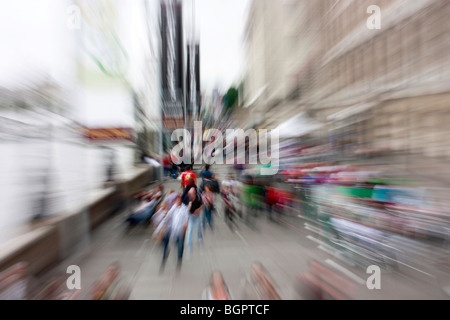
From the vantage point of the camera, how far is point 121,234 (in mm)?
5488

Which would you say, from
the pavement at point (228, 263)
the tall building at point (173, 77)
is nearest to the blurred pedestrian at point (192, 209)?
the pavement at point (228, 263)

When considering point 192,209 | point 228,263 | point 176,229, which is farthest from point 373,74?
point 176,229

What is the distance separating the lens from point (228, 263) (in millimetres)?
4074

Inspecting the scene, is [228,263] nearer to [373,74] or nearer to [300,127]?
[300,127]

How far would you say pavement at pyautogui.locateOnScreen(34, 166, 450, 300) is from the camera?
3.08m

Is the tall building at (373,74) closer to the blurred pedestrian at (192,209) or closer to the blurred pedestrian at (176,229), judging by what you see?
the blurred pedestrian at (192,209)

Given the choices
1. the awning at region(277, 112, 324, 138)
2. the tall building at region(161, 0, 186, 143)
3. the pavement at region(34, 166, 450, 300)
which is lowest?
the pavement at region(34, 166, 450, 300)

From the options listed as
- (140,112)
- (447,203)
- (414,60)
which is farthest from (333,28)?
(447,203)

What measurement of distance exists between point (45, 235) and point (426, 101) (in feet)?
29.9

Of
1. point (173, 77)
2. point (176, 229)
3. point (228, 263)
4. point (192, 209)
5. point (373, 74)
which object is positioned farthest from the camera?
point (173, 77)

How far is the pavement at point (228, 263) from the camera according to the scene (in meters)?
3.08

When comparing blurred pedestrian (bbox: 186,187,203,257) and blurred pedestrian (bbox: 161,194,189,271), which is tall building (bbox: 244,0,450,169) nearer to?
blurred pedestrian (bbox: 186,187,203,257)

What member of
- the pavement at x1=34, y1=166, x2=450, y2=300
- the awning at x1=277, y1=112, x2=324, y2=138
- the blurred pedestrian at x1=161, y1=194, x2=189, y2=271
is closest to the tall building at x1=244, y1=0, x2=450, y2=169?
the awning at x1=277, y1=112, x2=324, y2=138

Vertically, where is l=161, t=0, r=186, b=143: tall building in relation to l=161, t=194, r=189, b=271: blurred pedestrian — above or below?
above
